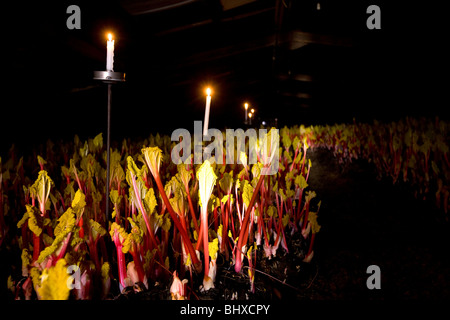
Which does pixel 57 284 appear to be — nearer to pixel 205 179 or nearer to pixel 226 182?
pixel 205 179

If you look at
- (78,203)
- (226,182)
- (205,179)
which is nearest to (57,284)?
(78,203)

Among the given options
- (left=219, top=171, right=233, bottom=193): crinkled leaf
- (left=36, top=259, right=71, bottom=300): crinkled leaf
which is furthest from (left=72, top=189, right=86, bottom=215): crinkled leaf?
(left=219, top=171, right=233, bottom=193): crinkled leaf

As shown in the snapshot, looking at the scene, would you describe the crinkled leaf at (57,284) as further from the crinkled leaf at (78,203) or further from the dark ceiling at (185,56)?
the dark ceiling at (185,56)

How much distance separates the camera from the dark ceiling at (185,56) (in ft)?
8.01

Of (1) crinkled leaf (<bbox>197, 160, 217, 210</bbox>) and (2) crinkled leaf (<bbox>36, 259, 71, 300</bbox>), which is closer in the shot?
(2) crinkled leaf (<bbox>36, 259, 71, 300</bbox>)

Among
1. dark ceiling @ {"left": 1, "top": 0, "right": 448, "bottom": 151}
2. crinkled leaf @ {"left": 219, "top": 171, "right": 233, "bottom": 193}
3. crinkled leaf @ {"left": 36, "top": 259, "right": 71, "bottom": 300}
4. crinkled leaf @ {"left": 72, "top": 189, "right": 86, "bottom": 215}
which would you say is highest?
dark ceiling @ {"left": 1, "top": 0, "right": 448, "bottom": 151}

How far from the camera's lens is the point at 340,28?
5.54 m

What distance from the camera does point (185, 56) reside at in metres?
5.30

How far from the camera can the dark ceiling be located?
8.01ft

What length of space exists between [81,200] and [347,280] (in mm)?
1009

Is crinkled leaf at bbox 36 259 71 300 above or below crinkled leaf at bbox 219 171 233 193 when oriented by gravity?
below

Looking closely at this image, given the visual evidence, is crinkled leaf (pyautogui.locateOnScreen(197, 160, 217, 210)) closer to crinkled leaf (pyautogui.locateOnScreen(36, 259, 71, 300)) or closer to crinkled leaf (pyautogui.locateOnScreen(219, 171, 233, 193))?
crinkled leaf (pyautogui.locateOnScreen(219, 171, 233, 193))
